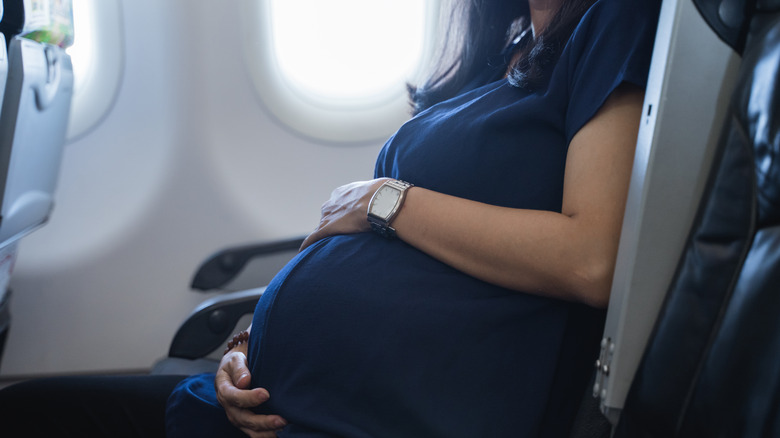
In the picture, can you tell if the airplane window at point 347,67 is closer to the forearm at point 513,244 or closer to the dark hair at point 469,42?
the dark hair at point 469,42

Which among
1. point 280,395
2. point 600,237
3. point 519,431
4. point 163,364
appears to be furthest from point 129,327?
point 600,237

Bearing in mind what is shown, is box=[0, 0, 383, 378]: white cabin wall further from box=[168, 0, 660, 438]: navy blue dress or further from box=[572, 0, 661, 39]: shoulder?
box=[572, 0, 661, 39]: shoulder

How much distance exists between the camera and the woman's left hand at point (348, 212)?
88 cm

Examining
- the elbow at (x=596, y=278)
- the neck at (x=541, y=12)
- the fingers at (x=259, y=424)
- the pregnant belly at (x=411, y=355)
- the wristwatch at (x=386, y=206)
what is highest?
the neck at (x=541, y=12)

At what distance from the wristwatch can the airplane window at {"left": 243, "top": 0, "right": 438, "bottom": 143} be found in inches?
44.2

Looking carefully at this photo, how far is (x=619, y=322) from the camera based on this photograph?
21.2 inches

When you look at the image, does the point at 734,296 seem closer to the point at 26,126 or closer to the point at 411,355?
the point at 411,355

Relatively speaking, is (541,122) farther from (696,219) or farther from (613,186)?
(696,219)

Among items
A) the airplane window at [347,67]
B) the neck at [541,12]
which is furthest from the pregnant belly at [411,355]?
the airplane window at [347,67]

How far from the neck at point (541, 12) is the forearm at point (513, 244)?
0.42 m

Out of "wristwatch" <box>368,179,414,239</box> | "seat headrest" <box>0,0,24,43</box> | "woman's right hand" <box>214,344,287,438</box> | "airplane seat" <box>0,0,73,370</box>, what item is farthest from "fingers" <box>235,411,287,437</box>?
"seat headrest" <box>0,0,24,43</box>

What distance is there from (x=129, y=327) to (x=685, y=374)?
1.98m

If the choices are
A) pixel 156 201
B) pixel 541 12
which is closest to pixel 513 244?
pixel 541 12

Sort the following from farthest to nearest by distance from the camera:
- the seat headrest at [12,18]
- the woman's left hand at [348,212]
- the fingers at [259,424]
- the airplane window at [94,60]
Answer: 1. the airplane window at [94,60]
2. the seat headrest at [12,18]
3. the woman's left hand at [348,212]
4. the fingers at [259,424]
